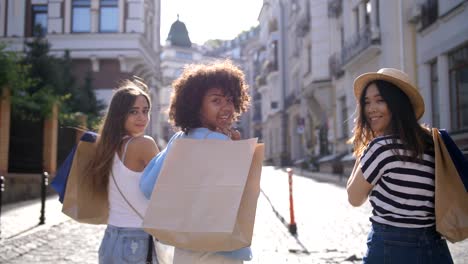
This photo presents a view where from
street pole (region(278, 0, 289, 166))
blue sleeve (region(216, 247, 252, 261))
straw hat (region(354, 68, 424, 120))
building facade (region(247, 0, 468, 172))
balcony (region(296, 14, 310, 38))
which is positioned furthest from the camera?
street pole (region(278, 0, 289, 166))

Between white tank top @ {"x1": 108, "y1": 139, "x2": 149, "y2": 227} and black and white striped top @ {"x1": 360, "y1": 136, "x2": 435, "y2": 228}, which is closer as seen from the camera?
black and white striped top @ {"x1": 360, "y1": 136, "x2": 435, "y2": 228}

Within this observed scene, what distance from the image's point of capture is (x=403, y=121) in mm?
2689

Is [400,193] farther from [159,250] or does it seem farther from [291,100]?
[291,100]

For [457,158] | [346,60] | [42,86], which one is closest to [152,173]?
[457,158]

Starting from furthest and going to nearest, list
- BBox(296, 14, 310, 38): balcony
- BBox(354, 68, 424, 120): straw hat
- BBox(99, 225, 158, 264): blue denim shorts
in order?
BBox(296, 14, 310, 38): balcony, BBox(99, 225, 158, 264): blue denim shorts, BBox(354, 68, 424, 120): straw hat

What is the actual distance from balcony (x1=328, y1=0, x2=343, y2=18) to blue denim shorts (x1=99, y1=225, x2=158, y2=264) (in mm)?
24497

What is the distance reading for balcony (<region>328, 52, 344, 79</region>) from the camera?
26073mm

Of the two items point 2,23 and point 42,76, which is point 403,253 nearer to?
point 42,76

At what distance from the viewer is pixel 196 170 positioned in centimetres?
231

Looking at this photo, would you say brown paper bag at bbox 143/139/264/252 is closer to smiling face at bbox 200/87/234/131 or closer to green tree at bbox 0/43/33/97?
smiling face at bbox 200/87/234/131

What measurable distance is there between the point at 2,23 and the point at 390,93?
31118mm

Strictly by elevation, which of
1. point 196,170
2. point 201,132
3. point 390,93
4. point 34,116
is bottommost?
point 196,170

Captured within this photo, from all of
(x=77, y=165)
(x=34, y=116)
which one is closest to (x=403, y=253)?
(x=77, y=165)

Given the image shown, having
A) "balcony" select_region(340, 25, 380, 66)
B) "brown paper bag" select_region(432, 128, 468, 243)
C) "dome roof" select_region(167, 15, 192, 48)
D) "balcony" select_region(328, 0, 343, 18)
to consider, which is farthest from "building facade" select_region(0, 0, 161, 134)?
"brown paper bag" select_region(432, 128, 468, 243)
